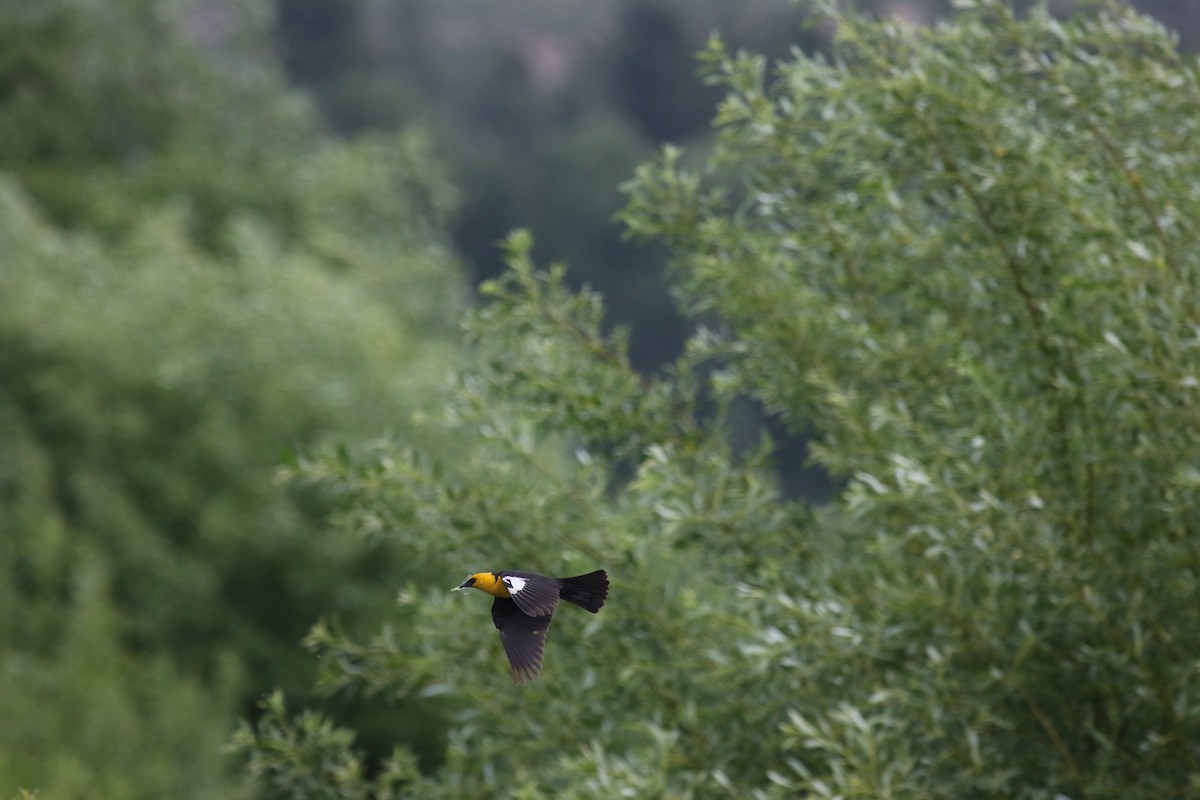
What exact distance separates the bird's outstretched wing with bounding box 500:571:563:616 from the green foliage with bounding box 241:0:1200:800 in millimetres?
2219

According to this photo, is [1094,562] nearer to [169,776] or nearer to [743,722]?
[743,722]

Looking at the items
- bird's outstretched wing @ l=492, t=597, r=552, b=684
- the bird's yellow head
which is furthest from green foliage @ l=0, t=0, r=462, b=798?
the bird's yellow head

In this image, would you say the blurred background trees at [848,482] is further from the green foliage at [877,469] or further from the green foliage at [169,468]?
the green foliage at [169,468]

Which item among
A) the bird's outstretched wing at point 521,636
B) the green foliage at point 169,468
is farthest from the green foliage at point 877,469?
the green foliage at point 169,468

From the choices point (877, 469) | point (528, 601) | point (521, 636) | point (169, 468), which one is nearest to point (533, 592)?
point (528, 601)

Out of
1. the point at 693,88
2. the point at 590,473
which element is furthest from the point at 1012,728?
the point at 693,88

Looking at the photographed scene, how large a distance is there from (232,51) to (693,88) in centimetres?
2326

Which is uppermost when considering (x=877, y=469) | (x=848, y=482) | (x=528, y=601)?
(x=848, y=482)

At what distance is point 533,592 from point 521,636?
170 mm

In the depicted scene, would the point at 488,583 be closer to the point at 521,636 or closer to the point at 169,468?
the point at 521,636

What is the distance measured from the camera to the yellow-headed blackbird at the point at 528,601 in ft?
9.45

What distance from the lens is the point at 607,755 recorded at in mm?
6188

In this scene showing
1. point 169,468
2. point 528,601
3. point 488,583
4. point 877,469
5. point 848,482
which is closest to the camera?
point 528,601

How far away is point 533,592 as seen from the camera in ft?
9.61
